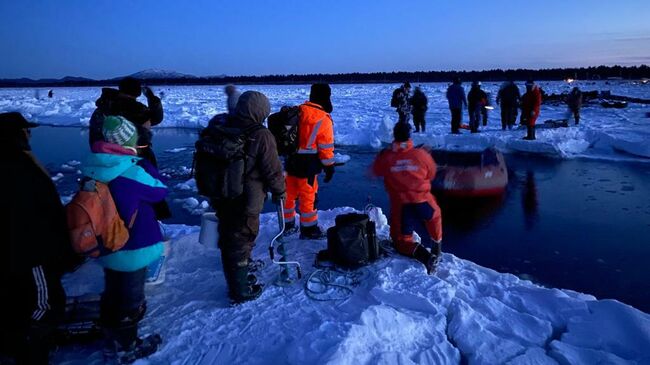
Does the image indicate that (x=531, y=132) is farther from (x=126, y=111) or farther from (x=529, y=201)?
(x=126, y=111)

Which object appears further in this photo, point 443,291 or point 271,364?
point 443,291

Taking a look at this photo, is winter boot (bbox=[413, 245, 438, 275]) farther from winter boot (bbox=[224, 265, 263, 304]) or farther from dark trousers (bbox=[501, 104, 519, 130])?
dark trousers (bbox=[501, 104, 519, 130])

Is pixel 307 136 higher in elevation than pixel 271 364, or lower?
higher

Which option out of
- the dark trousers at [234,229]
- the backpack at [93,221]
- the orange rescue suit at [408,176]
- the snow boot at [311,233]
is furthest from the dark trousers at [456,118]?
the backpack at [93,221]

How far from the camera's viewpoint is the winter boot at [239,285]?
3266mm

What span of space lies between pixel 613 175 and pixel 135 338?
8.99 m

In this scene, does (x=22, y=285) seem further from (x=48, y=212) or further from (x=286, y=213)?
(x=286, y=213)

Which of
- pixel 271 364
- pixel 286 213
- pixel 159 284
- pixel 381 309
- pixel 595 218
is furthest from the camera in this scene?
pixel 595 218

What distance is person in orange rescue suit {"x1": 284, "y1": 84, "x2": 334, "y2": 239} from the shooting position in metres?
4.26

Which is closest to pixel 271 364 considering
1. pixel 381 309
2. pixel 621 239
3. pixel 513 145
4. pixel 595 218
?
pixel 381 309

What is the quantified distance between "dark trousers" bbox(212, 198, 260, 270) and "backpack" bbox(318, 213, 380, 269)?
892 mm

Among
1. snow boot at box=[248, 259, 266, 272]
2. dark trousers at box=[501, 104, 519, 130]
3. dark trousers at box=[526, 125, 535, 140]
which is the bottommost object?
snow boot at box=[248, 259, 266, 272]

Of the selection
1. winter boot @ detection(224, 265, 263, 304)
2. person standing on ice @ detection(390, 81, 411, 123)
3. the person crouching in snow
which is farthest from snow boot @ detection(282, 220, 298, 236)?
person standing on ice @ detection(390, 81, 411, 123)

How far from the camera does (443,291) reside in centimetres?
337
